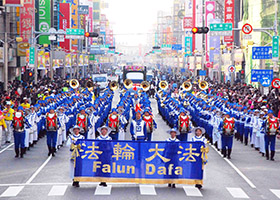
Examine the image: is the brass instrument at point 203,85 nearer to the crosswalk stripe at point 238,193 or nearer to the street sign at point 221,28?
the street sign at point 221,28

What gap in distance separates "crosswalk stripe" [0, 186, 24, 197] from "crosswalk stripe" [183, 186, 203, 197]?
378 cm

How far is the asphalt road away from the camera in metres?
14.1

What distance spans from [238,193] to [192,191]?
103cm

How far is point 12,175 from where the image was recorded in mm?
17016

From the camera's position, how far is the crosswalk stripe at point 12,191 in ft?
46.1

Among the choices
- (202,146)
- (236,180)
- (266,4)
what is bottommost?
(236,180)

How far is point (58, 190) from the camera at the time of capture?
14.6 metres

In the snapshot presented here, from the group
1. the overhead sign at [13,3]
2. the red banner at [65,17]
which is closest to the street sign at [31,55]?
the overhead sign at [13,3]

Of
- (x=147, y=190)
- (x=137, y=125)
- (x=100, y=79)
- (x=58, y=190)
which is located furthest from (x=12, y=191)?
(x=100, y=79)

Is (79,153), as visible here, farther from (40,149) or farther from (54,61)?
(54,61)

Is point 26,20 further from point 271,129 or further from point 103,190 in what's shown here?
point 103,190

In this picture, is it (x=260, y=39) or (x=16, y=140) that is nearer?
(x=16, y=140)

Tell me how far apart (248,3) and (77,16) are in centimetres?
4783

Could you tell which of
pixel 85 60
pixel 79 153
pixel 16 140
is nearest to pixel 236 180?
pixel 79 153
